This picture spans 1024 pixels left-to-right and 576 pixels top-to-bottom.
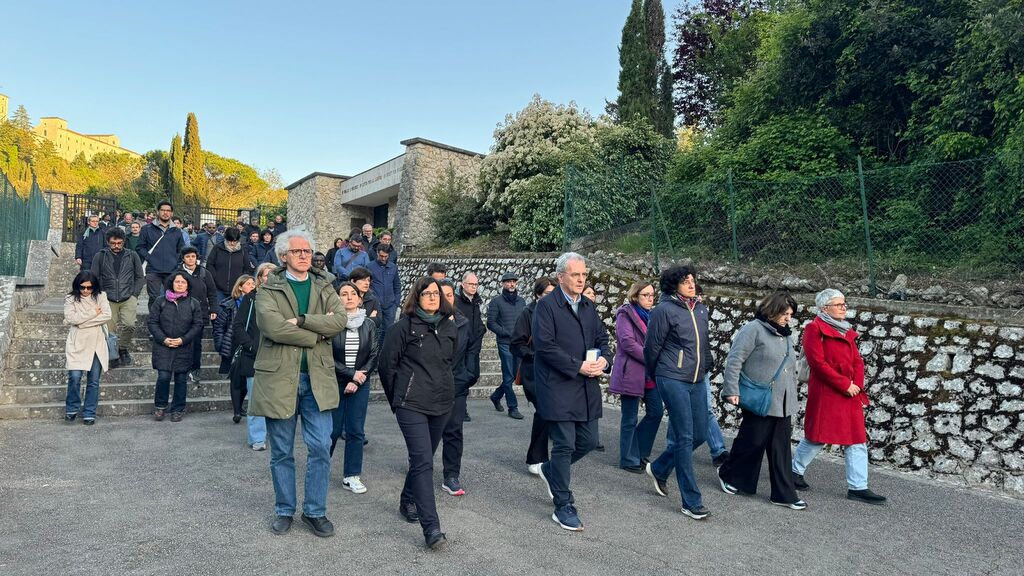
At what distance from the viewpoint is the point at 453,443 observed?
5.07 m

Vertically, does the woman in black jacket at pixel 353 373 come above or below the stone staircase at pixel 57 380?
above

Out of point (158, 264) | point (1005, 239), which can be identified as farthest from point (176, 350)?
point (1005, 239)

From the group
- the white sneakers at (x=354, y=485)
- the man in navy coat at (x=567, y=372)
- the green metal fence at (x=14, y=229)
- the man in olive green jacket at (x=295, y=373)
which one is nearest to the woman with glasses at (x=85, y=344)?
the green metal fence at (x=14, y=229)

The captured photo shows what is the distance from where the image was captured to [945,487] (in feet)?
18.6

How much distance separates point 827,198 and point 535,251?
7.08m

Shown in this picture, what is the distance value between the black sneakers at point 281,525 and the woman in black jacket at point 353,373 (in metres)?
0.92

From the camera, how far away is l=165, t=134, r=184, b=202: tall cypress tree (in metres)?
Result: 42.2

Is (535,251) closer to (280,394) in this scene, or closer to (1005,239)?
(1005,239)

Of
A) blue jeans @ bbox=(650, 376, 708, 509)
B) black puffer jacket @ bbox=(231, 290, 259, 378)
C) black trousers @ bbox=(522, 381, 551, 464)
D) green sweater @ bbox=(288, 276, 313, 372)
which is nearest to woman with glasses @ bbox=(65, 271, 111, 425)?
black puffer jacket @ bbox=(231, 290, 259, 378)

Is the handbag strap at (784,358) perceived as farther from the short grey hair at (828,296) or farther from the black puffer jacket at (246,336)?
the black puffer jacket at (246,336)

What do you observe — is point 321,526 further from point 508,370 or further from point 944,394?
point 944,394

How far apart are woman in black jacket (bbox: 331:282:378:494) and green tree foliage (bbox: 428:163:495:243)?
1246cm

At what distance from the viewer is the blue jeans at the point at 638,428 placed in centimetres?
584

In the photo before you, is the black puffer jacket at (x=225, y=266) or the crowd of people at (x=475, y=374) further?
the black puffer jacket at (x=225, y=266)
